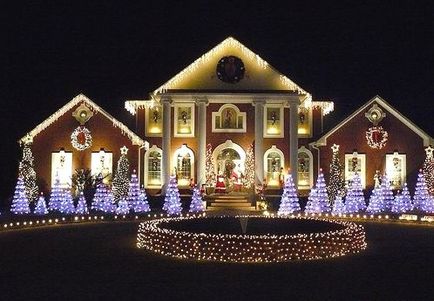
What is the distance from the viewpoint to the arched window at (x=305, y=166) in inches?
1304

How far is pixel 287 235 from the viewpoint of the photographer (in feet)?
48.3

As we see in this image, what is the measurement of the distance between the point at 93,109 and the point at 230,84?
26.2ft

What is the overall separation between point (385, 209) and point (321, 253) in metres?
14.8

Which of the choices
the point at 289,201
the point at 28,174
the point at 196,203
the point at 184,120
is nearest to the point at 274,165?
the point at 289,201

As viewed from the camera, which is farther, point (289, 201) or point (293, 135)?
point (293, 135)

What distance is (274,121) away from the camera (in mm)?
33031

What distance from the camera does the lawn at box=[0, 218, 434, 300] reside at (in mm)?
10250

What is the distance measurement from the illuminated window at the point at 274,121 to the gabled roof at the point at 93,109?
702 cm

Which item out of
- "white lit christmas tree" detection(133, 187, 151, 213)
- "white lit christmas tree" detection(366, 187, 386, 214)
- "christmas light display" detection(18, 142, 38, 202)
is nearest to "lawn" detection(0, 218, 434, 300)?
"white lit christmas tree" detection(133, 187, 151, 213)

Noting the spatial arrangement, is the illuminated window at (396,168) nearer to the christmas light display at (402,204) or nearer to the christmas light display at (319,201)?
the christmas light display at (402,204)

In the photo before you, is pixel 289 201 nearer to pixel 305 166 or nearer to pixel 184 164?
pixel 305 166

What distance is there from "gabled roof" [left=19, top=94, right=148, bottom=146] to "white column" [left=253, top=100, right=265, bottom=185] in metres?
6.36

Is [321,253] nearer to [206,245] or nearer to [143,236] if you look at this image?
[206,245]

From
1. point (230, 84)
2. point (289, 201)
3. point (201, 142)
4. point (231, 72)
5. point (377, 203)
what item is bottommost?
point (377, 203)
